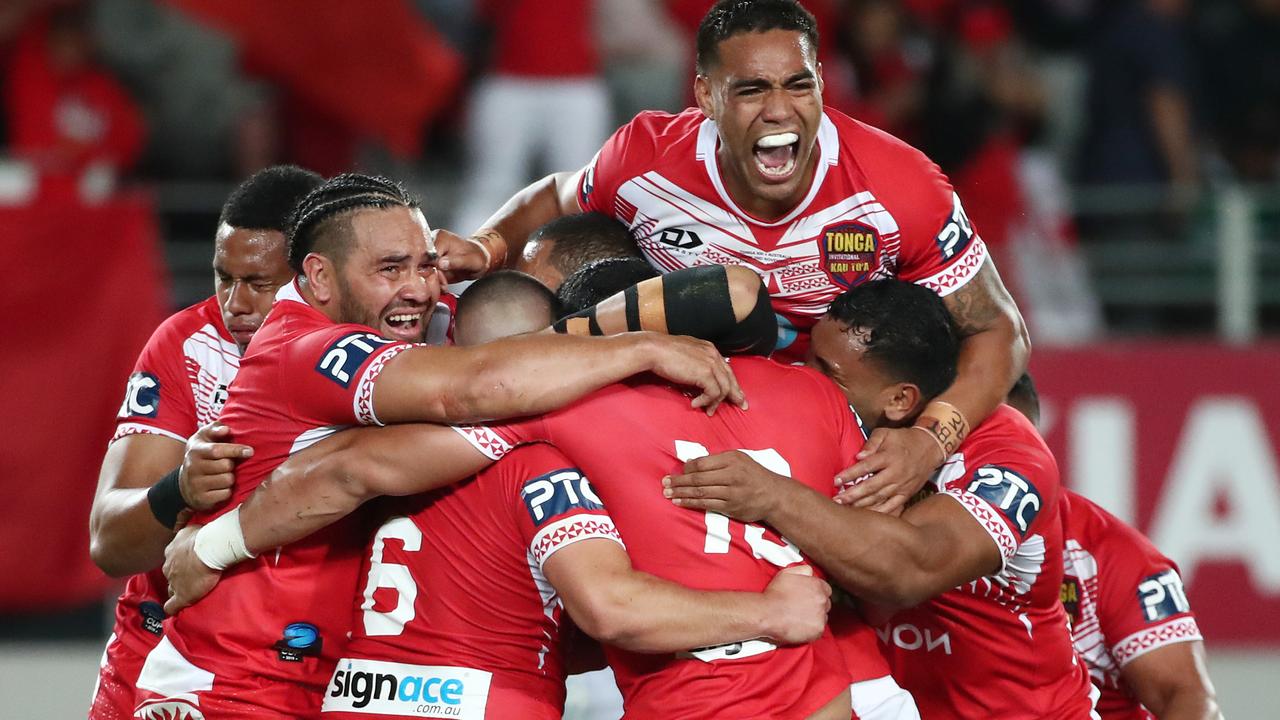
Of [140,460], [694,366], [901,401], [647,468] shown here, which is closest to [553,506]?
[647,468]

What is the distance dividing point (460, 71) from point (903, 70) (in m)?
2.98

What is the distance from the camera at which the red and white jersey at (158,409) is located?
15.8ft

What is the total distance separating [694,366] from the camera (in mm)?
3986

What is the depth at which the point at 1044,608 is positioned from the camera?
4645 millimetres

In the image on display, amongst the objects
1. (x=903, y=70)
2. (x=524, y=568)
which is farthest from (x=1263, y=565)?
(x=524, y=568)

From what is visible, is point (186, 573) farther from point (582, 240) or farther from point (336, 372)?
point (582, 240)

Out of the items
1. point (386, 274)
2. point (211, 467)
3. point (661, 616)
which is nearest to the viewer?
point (661, 616)

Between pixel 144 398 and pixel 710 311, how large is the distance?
185 cm

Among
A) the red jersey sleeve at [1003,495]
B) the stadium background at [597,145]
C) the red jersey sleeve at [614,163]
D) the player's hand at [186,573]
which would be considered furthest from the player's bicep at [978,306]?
the stadium background at [597,145]

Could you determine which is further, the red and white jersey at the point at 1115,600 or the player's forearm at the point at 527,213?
the player's forearm at the point at 527,213

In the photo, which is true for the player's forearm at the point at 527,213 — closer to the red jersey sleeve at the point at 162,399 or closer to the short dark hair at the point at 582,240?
the short dark hair at the point at 582,240

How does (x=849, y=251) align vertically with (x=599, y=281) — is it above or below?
below

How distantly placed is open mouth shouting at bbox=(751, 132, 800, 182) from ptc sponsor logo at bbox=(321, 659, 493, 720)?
65.2 inches

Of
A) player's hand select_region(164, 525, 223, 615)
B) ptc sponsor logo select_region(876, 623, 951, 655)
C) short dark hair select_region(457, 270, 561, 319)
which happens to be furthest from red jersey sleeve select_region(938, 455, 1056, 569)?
player's hand select_region(164, 525, 223, 615)
